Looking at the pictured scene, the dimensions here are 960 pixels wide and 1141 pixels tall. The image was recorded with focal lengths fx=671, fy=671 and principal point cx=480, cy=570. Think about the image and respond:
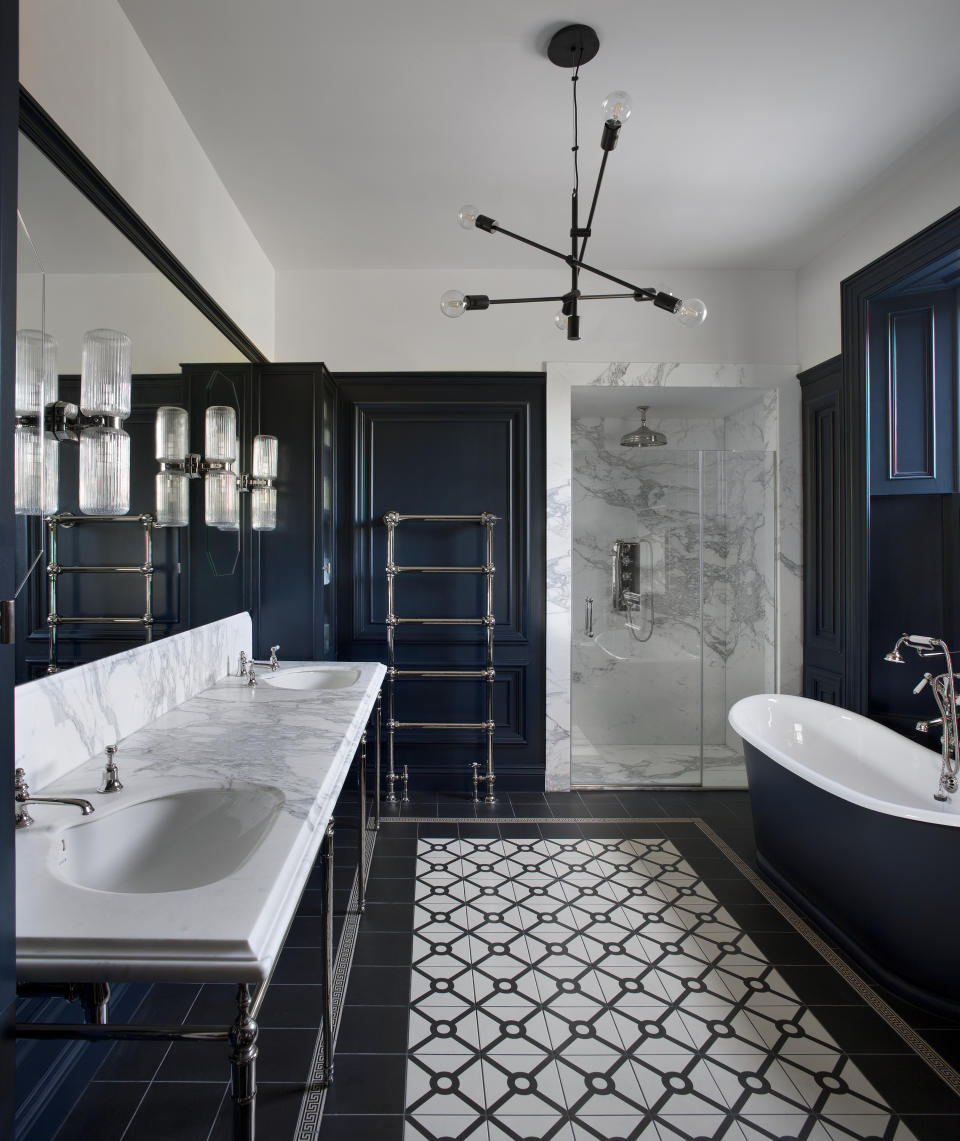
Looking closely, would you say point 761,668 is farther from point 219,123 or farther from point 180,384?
point 219,123

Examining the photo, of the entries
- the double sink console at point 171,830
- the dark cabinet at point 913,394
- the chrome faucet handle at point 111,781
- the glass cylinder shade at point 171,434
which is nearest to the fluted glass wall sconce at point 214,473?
the glass cylinder shade at point 171,434

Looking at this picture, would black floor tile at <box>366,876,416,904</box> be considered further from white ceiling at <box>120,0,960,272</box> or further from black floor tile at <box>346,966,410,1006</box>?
white ceiling at <box>120,0,960,272</box>

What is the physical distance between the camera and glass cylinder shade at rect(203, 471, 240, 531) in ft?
7.98

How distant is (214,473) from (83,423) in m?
0.97

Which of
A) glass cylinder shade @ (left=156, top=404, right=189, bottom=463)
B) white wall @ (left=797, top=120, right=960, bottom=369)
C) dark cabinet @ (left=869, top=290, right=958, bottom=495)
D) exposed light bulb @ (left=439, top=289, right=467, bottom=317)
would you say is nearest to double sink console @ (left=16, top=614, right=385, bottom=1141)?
glass cylinder shade @ (left=156, top=404, right=189, bottom=463)

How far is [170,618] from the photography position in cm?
212

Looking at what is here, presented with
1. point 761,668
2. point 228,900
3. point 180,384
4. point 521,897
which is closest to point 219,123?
point 180,384

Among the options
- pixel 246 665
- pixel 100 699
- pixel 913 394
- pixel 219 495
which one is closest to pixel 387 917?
pixel 246 665

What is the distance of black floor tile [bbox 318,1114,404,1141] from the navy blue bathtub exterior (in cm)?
148

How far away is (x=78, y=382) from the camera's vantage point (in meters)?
1.50

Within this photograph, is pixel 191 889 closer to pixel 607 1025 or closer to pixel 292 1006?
pixel 292 1006

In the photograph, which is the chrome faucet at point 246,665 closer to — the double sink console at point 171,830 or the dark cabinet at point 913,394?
the double sink console at point 171,830

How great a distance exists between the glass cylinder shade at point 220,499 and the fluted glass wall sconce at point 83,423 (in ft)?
2.35

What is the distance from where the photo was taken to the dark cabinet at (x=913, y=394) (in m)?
2.89
